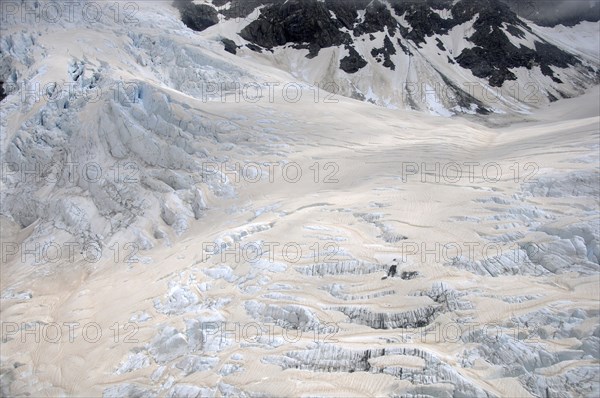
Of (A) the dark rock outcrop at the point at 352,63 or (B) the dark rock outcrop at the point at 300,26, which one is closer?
(A) the dark rock outcrop at the point at 352,63

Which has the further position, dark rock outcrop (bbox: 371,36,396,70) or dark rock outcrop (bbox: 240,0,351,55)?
dark rock outcrop (bbox: 240,0,351,55)

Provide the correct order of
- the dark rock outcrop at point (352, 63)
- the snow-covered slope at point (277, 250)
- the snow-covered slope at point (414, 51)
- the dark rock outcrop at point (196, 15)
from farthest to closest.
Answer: the dark rock outcrop at point (352, 63) < the dark rock outcrop at point (196, 15) < the snow-covered slope at point (414, 51) < the snow-covered slope at point (277, 250)

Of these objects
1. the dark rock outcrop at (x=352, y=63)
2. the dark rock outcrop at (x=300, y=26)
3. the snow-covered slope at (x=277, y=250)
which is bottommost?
the snow-covered slope at (x=277, y=250)

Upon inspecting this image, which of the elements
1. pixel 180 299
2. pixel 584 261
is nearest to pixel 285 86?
pixel 180 299

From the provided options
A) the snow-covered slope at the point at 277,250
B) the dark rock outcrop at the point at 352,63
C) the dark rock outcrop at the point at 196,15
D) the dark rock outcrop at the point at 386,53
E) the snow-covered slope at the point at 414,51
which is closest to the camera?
the snow-covered slope at the point at 277,250

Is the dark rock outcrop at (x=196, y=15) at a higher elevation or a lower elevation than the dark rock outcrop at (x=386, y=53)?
higher

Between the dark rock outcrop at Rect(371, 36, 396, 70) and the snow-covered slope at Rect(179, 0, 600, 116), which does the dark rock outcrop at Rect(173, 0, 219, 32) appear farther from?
the dark rock outcrop at Rect(371, 36, 396, 70)

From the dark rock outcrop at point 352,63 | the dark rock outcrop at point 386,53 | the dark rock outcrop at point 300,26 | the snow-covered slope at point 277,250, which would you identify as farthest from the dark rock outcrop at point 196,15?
the snow-covered slope at point 277,250

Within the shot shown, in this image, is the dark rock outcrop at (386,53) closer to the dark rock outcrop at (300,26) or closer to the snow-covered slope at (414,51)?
the snow-covered slope at (414,51)

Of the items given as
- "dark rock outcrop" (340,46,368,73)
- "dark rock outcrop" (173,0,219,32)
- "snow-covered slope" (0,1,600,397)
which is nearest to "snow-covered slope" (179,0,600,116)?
"dark rock outcrop" (340,46,368,73)
